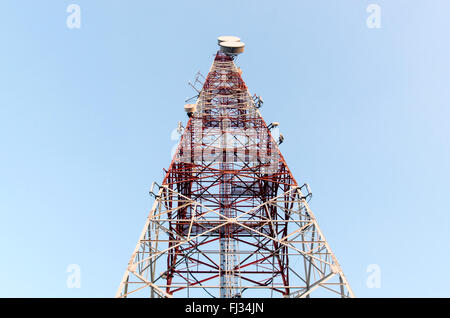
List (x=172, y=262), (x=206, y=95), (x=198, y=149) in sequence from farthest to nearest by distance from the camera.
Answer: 1. (x=206, y=95)
2. (x=198, y=149)
3. (x=172, y=262)

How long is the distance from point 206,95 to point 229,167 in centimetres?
971

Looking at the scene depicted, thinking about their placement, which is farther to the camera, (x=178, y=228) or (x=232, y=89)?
(x=232, y=89)

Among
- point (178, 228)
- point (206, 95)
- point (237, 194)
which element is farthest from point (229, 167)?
point (206, 95)

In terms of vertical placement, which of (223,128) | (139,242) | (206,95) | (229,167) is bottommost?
(139,242)

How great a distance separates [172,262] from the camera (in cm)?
2348

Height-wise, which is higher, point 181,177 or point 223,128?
point 223,128

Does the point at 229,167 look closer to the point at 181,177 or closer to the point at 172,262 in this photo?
the point at 181,177

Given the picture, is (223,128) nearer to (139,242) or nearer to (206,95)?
(206,95)

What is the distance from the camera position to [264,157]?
24.7m

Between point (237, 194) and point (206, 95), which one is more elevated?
point (206, 95)

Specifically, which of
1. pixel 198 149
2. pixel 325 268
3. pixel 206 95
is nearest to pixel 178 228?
pixel 198 149

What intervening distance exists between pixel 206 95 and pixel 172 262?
53.1ft
